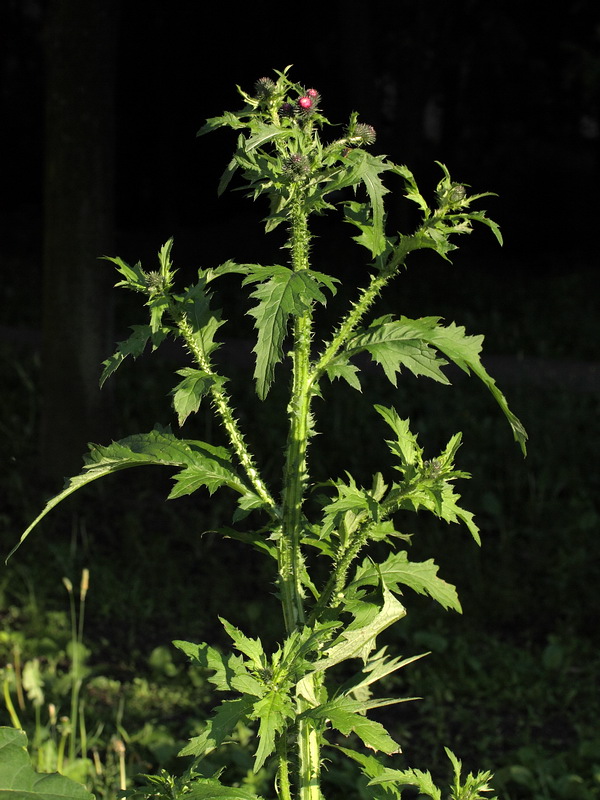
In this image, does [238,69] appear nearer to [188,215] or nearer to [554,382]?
[188,215]

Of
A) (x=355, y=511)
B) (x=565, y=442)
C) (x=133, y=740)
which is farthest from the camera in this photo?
(x=565, y=442)

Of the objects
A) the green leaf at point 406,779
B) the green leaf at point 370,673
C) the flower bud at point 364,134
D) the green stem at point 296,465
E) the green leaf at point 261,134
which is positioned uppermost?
the flower bud at point 364,134

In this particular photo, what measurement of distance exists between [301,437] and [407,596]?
3.96 m

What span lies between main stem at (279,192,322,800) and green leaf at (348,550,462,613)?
13 cm

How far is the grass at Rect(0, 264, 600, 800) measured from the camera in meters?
4.43

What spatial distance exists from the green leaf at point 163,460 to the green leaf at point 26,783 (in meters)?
0.37

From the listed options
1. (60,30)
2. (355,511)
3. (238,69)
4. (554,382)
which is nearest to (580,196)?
(238,69)

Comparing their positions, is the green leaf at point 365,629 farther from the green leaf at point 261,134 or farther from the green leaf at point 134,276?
the green leaf at point 261,134

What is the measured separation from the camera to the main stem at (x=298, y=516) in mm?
2008

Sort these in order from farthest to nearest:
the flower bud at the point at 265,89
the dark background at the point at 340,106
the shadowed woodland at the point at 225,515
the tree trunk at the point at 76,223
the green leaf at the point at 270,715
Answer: the dark background at the point at 340,106, the tree trunk at the point at 76,223, the shadowed woodland at the point at 225,515, the flower bud at the point at 265,89, the green leaf at the point at 270,715

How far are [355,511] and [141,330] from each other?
574 millimetres

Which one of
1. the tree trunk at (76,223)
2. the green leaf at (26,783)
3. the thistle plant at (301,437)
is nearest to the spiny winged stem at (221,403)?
the thistle plant at (301,437)

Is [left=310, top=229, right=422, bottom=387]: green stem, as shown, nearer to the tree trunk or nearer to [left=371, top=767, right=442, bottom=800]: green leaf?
[left=371, top=767, right=442, bottom=800]: green leaf

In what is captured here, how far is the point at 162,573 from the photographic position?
19.4 ft
